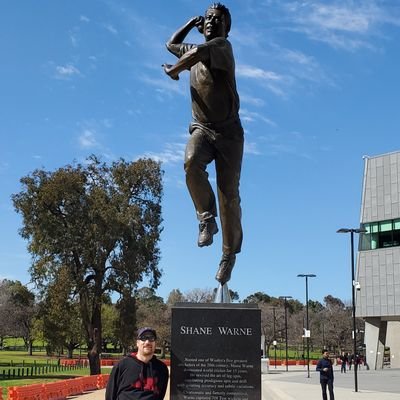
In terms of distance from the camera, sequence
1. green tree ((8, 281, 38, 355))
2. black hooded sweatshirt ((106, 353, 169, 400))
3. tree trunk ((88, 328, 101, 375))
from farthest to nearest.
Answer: green tree ((8, 281, 38, 355))
tree trunk ((88, 328, 101, 375))
black hooded sweatshirt ((106, 353, 169, 400))

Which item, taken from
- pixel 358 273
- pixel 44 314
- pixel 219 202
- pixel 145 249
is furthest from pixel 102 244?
pixel 219 202

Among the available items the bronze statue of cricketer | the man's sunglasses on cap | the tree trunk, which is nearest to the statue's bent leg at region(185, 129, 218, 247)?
the bronze statue of cricketer

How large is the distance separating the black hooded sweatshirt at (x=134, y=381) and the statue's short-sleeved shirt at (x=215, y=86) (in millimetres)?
3093

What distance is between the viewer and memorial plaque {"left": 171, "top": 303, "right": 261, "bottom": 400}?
6.07 metres

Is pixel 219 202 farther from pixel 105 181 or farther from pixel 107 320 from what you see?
pixel 107 320

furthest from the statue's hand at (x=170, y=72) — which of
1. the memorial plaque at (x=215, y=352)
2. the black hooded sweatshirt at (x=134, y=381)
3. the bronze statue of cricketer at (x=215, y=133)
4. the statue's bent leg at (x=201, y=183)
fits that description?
the black hooded sweatshirt at (x=134, y=381)

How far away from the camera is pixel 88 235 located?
121 feet

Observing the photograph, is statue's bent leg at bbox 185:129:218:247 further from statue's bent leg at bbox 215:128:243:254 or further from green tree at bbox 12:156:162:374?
green tree at bbox 12:156:162:374

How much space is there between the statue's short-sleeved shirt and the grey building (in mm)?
45206

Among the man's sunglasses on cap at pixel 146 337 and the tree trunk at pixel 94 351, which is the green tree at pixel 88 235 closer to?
the tree trunk at pixel 94 351

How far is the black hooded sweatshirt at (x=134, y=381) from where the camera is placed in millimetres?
4637

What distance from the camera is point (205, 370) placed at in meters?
6.13

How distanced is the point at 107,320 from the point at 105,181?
30827 mm

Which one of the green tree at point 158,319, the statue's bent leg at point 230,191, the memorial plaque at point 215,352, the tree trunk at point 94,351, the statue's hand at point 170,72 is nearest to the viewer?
the memorial plaque at point 215,352
